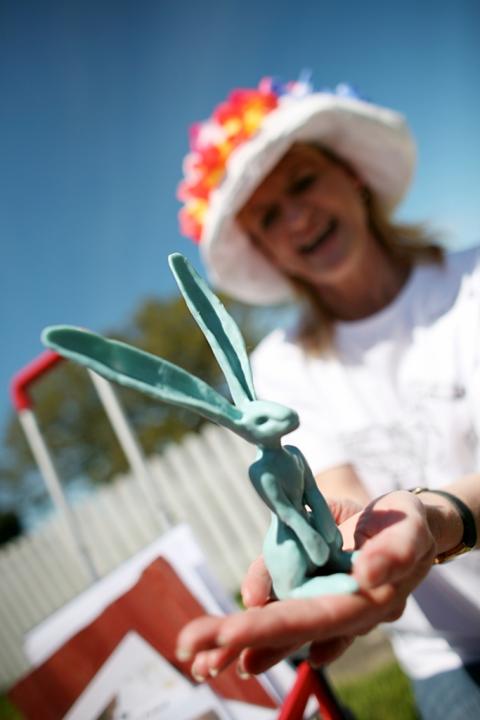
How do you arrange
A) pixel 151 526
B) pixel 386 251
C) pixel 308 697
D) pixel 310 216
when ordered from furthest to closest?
1. pixel 151 526
2. pixel 386 251
3. pixel 310 216
4. pixel 308 697

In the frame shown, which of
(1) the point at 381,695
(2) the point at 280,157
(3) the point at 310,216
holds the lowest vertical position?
(1) the point at 381,695

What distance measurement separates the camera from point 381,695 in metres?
1.62

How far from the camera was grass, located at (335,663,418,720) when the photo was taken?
1.50m

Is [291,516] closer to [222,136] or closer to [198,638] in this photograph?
[198,638]

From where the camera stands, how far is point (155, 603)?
3.11 feet

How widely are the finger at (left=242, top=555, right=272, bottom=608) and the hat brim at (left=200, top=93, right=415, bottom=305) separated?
0.80 metres

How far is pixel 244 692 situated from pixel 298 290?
79 centimetres

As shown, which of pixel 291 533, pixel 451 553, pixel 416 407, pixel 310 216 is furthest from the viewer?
pixel 310 216

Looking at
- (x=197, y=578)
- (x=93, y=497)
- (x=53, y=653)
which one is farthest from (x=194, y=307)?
(x=93, y=497)

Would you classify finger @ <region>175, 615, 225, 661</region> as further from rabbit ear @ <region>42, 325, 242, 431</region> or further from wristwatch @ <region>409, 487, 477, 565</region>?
Answer: wristwatch @ <region>409, 487, 477, 565</region>

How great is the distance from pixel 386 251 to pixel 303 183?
0.24m

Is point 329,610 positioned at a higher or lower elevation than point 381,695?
higher

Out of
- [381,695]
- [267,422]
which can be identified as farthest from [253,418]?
[381,695]

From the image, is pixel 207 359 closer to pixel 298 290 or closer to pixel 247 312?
pixel 247 312
